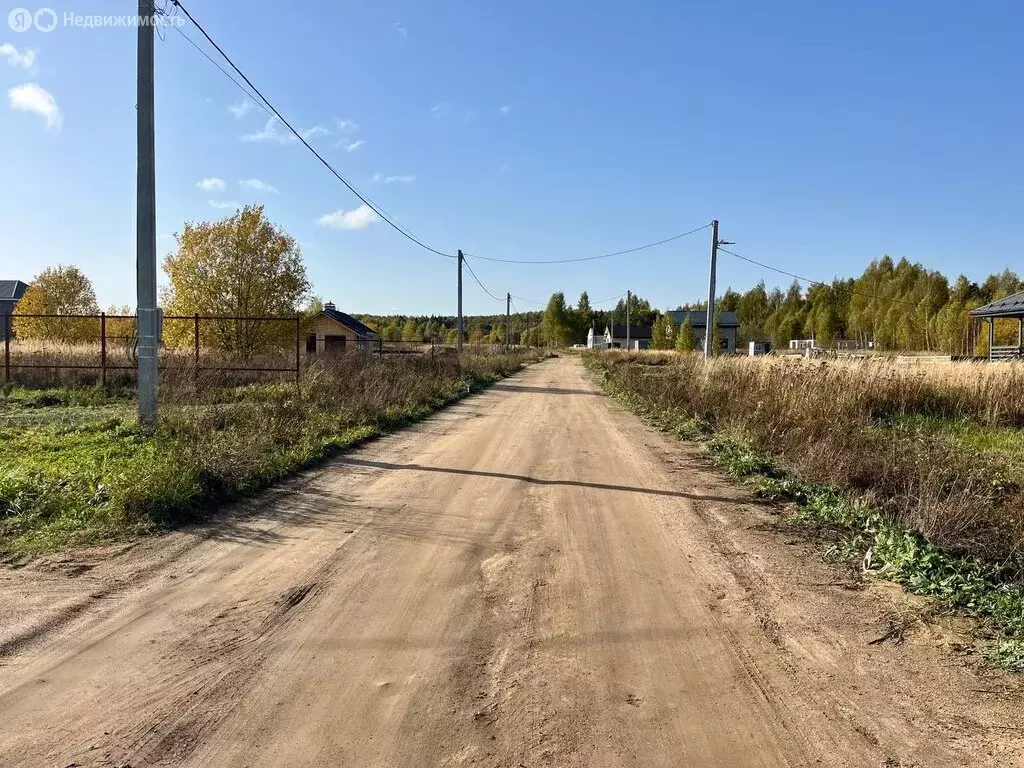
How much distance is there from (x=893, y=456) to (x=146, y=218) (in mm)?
10722

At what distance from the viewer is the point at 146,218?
9.75m

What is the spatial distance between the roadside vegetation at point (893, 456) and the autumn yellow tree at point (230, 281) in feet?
70.1

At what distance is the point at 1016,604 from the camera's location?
12.6ft

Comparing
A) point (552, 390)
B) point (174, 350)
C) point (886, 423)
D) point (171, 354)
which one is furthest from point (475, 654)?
point (174, 350)

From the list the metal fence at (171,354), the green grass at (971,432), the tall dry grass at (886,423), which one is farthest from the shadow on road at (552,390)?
the green grass at (971,432)

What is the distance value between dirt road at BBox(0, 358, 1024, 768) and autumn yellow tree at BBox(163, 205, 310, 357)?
27205mm

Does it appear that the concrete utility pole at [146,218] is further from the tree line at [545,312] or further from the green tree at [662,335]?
the green tree at [662,335]

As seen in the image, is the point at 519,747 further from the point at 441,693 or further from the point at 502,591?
the point at 502,591

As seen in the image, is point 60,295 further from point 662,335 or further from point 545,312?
point 545,312

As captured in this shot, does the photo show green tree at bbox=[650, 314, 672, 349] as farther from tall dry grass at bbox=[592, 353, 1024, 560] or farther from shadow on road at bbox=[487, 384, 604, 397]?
tall dry grass at bbox=[592, 353, 1024, 560]

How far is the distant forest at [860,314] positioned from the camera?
6775 cm

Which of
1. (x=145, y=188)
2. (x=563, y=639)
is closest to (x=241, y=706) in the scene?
(x=563, y=639)

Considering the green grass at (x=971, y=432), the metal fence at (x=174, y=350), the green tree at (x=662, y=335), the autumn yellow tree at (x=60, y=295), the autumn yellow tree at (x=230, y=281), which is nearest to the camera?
the green grass at (x=971, y=432)

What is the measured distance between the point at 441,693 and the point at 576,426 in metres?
9.97
